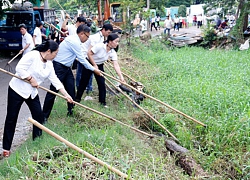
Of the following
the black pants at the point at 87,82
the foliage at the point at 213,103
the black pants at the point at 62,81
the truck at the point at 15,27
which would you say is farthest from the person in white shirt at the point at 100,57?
the truck at the point at 15,27

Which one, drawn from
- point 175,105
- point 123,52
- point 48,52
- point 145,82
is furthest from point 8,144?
point 123,52

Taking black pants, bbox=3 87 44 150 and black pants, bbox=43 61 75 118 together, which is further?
black pants, bbox=43 61 75 118

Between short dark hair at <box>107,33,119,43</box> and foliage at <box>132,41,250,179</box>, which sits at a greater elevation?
short dark hair at <box>107,33,119,43</box>

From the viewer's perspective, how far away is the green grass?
326 cm

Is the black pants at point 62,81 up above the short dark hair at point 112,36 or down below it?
below

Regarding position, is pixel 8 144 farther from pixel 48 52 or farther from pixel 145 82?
pixel 145 82

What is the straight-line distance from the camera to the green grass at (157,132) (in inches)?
128

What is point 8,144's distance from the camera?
13.8 ft

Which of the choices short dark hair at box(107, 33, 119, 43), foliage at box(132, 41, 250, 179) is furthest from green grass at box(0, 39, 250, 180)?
short dark hair at box(107, 33, 119, 43)

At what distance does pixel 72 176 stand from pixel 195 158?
1.94m

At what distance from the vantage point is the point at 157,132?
5.16 m

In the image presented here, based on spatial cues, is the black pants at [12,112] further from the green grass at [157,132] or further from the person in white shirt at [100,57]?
the person in white shirt at [100,57]

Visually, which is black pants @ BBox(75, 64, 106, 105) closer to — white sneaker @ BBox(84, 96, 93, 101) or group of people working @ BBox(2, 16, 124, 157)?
group of people working @ BBox(2, 16, 124, 157)

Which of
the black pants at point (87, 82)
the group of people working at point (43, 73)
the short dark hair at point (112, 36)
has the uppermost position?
the short dark hair at point (112, 36)
